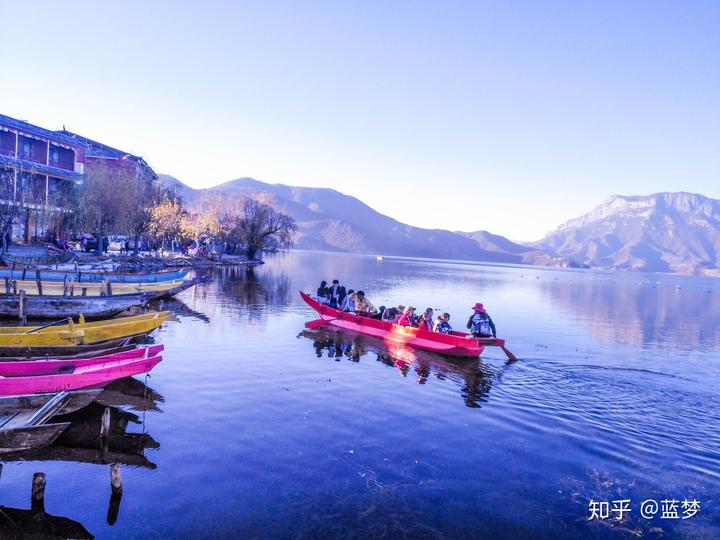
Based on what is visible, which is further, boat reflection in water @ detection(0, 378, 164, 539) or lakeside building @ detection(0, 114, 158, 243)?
lakeside building @ detection(0, 114, 158, 243)

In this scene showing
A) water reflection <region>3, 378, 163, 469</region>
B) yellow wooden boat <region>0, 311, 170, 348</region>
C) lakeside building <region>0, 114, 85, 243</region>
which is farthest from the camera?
lakeside building <region>0, 114, 85, 243</region>

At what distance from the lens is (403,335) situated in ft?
75.5

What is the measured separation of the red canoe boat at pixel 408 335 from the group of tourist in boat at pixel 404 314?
405 millimetres

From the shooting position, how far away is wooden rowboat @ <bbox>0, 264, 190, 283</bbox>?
27047mm

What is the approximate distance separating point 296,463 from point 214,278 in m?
43.0

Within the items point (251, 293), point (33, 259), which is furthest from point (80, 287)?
point (251, 293)

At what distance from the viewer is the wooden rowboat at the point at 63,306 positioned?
901 inches

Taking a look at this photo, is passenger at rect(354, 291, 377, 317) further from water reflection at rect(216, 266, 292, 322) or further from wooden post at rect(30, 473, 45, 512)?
wooden post at rect(30, 473, 45, 512)

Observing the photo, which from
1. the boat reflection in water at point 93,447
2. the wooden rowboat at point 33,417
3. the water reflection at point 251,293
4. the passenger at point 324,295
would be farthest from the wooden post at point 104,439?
the passenger at point 324,295

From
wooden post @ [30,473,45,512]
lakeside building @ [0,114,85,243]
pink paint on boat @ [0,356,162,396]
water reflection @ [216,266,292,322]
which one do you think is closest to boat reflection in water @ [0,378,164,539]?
wooden post @ [30,473,45,512]

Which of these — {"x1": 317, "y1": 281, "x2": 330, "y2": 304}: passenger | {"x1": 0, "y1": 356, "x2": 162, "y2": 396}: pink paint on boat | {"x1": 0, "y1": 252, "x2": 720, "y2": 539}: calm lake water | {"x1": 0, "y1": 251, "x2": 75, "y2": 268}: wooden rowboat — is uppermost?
{"x1": 0, "y1": 251, "x2": 75, "y2": 268}: wooden rowboat

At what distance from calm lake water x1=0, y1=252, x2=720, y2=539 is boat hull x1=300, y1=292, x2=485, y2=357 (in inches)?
32.8

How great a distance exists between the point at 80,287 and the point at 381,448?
22975 mm

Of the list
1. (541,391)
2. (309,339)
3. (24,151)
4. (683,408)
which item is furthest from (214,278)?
(683,408)
